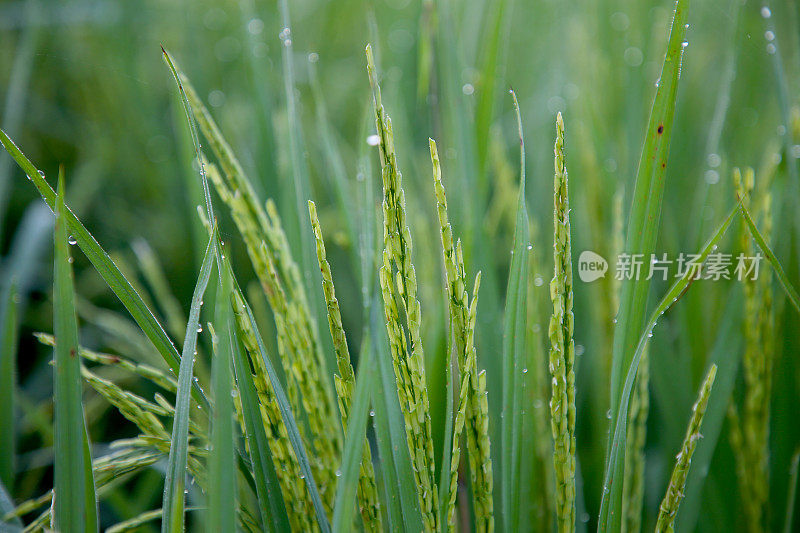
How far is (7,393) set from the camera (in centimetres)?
58

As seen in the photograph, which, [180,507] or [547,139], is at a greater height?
[547,139]

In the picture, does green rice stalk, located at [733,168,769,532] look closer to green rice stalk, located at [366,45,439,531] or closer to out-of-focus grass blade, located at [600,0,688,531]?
out-of-focus grass blade, located at [600,0,688,531]

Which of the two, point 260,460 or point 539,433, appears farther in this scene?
point 539,433

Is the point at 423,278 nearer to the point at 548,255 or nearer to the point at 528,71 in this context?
the point at 548,255

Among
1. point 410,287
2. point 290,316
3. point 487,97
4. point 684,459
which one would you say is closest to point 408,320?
point 410,287

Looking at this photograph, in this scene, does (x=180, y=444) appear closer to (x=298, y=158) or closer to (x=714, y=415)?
(x=298, y=158)

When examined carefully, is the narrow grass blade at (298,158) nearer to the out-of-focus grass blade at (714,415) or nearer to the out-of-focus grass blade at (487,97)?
the out-of-focus grass blade at (487,97)

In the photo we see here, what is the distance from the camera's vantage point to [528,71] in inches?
56.3

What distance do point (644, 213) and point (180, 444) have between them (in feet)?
1.26

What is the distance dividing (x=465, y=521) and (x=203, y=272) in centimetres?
35

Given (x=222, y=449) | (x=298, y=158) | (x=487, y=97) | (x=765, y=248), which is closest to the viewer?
(x=222, y=449)

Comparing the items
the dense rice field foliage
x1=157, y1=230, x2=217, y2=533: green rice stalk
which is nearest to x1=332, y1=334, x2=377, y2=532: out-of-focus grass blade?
the dense rice field foliage

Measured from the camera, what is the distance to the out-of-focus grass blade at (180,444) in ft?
1.26

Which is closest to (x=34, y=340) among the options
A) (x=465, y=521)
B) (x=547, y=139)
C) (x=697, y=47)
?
(x=465, y=521)
